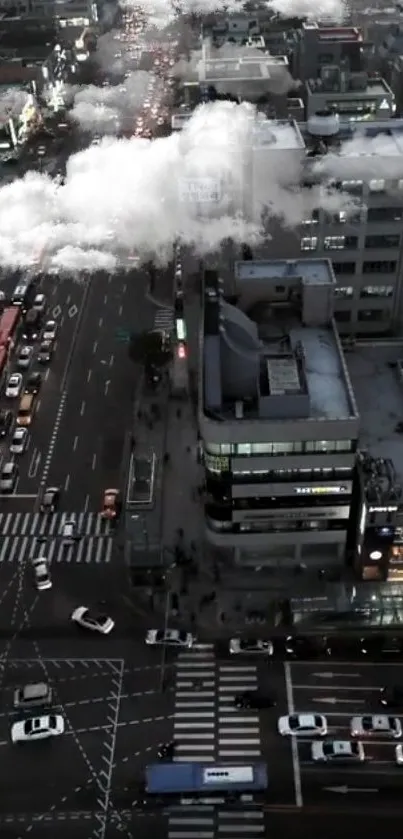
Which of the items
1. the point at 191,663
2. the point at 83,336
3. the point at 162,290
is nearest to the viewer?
the point at 191,663

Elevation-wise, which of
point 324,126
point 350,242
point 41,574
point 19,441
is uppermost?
point 324,126

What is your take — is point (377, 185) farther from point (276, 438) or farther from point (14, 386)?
point (14, 386)

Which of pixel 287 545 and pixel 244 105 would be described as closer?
pixel 287 545

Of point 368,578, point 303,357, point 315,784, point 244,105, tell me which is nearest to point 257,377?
point 303,357

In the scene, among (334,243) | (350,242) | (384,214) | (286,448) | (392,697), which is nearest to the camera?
(392,697)

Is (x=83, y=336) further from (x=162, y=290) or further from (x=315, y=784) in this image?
(x=315, y=784)

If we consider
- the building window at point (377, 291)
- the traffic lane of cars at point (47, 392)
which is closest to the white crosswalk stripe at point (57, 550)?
the traffic lane of cars at point (47, 392)

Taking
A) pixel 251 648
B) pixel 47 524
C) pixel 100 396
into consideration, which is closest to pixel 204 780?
pixel 251 648
